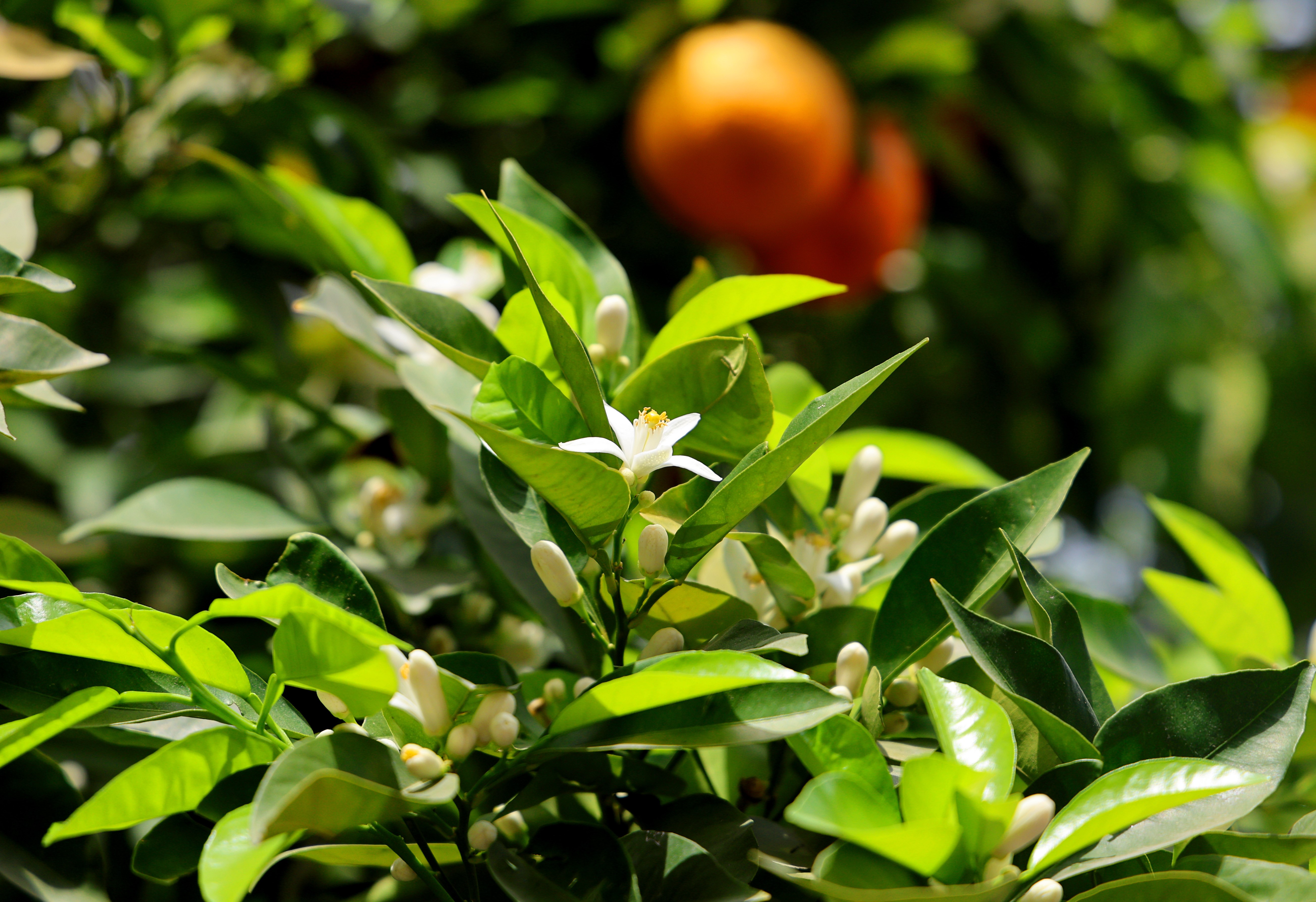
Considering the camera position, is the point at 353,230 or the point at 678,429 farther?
the point at 353,230

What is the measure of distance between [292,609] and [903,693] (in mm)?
295

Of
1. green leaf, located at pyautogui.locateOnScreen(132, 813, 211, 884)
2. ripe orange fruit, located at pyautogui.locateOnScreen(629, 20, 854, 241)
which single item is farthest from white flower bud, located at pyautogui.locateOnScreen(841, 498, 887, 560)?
ripe orange fruit, located at pyautogui.locateOnScreen(629, 20, 854, 241)

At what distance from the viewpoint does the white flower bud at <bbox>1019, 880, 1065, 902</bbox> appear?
0.38 meters

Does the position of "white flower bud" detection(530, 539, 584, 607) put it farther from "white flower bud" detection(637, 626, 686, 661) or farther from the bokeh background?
the bokeh background

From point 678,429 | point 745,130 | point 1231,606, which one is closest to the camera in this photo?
point 678,429

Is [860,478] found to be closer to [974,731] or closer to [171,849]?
[974,731]

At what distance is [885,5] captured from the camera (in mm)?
1353

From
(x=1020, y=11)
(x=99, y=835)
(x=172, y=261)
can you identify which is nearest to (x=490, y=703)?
(x=99, y=835)

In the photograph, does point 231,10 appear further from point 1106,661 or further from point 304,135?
point 1106,661

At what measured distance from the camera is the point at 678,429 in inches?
17.8

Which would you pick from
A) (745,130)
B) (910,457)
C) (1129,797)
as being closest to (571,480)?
(1129,797)

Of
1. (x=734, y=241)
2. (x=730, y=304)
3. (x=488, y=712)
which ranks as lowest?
(x=734, y=241)

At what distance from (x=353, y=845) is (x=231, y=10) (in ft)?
2.55

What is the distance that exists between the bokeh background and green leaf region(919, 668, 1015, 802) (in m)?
0.38
